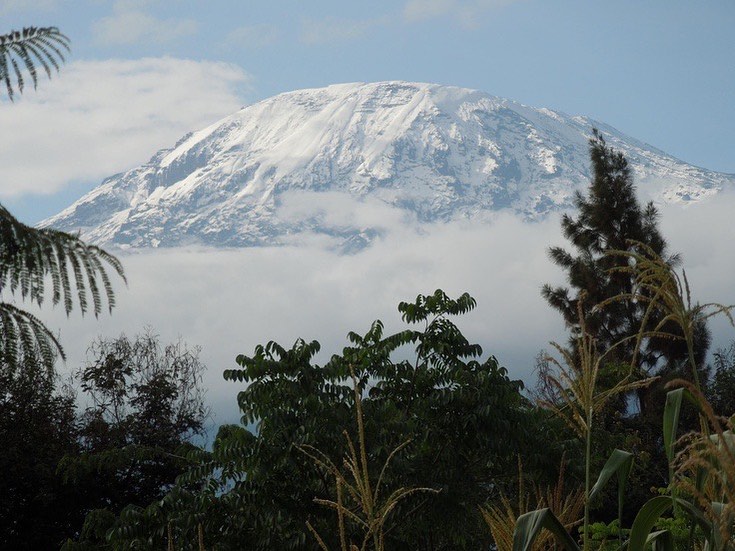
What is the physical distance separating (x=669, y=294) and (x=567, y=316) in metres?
26.9

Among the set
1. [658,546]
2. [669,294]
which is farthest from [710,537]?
[669,294]

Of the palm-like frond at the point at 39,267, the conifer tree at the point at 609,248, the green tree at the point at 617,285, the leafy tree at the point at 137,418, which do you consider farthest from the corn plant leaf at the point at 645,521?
the conifer tree at the point at 609,248

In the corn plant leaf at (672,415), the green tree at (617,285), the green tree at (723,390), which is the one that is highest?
the green tree at (617,285)

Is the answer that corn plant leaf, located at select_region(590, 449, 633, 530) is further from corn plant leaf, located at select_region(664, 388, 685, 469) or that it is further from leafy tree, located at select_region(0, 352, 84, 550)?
leafy tree, located at select_region(0, 352, 84, 550)

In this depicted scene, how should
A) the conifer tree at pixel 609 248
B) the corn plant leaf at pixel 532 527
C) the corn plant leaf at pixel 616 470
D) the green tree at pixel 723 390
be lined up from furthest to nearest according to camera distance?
the conifer tree at pixel 609 248
the green tree at pixel 723 390
the corn plant leaf at pixel 616 470
the corn plant leaf at pixel 532 527

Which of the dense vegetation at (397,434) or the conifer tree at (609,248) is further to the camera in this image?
the conifer tree at (609,248)

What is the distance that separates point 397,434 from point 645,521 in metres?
7.05

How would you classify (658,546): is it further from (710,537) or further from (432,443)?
(432,443)

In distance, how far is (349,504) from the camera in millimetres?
10406

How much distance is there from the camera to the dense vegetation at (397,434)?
329 centimetres

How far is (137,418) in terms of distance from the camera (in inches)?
947

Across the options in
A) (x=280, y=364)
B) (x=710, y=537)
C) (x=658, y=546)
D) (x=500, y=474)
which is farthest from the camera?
(x=500, y=474)

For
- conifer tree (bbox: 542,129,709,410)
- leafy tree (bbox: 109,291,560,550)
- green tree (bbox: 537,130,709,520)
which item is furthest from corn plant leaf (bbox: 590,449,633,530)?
conifer tree (bbox: 542,129,709,410)

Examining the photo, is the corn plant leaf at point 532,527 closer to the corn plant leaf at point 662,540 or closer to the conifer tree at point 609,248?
the corn plant leaf at point 662,540
